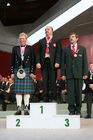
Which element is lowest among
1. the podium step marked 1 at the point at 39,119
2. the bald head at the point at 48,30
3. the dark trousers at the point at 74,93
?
the podium step marked 1 at the point at 39,119

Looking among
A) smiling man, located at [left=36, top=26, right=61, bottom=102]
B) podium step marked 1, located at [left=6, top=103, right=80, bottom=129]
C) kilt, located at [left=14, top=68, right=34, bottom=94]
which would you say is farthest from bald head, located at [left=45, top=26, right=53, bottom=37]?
podium step marked 1, located at [left=6, top=103, right=80, bottom=129]

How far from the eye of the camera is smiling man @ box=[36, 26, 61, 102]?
180 inches

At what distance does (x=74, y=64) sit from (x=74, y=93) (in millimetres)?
492

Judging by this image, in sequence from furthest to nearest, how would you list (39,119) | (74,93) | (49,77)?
1. (74,93)
2. (49,77)
3. (39,119)

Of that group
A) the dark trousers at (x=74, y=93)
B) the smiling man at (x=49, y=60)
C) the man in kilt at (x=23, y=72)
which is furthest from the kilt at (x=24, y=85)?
the dark trousers at (x=74, y=93)

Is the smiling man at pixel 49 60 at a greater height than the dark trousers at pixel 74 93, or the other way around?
the smiling man at pixel 49 60

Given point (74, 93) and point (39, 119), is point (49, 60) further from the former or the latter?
point (39, 119)

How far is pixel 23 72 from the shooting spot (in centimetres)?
468

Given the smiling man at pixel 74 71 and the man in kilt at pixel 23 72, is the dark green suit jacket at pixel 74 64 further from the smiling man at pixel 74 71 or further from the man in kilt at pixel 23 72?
the man in kilt at pixel 23 72

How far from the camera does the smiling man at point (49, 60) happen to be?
15.0 feet

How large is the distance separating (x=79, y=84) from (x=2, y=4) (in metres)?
8.75

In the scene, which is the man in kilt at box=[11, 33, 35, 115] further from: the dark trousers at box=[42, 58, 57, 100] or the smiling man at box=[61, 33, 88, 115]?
the smiling man at box=[61, 33, 88, 115]

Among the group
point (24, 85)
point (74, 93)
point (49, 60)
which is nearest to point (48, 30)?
Result: point (49, 60)

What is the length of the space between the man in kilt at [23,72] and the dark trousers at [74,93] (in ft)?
2.14
